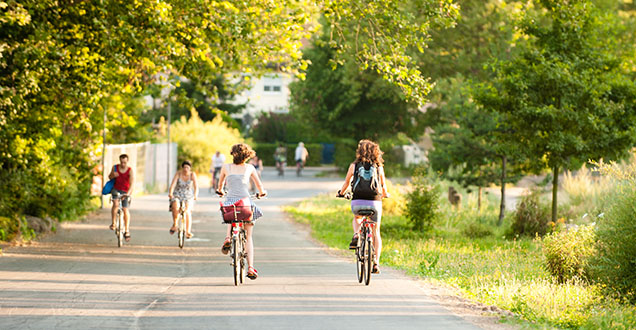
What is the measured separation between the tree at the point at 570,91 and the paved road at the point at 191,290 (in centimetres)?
527

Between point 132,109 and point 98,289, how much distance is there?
62.9 ft

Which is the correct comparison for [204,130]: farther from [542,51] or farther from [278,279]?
[278,279]

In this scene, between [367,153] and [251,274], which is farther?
[367,153]

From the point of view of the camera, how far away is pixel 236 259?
11.4 m

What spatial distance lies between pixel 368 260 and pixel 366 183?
1045 millimetres

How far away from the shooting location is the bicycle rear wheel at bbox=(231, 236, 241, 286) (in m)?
11.4

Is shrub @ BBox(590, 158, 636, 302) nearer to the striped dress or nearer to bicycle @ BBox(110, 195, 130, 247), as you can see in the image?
the striped dress

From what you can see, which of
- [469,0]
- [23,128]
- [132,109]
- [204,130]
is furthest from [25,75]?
[204,130]

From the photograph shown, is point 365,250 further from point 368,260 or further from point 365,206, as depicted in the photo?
point 365,206

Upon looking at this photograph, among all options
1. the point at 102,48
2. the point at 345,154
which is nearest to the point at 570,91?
the point at 102,48

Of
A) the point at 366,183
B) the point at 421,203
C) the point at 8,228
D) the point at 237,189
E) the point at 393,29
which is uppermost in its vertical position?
the point at 393,29

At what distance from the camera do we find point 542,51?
61.1ft

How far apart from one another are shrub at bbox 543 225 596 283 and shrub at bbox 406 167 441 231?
8129mm

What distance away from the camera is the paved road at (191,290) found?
8.80 m
